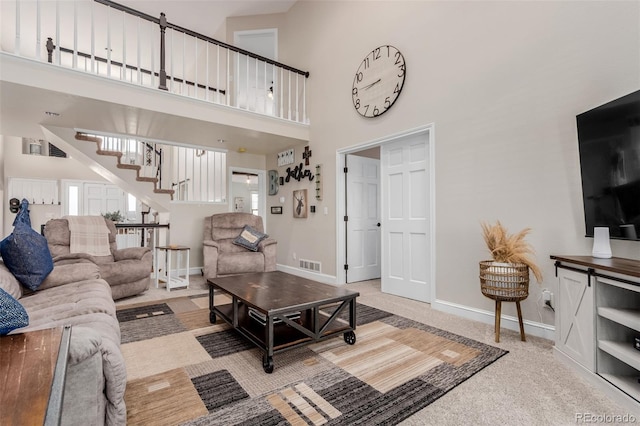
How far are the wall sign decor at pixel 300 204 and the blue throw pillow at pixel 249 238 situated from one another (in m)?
0.79

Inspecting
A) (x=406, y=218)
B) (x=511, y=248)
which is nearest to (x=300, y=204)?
(x=406, y=218)

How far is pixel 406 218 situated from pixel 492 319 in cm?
147

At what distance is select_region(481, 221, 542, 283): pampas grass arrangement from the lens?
2.38 meters

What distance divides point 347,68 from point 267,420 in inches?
173

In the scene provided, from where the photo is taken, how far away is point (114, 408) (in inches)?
51.2

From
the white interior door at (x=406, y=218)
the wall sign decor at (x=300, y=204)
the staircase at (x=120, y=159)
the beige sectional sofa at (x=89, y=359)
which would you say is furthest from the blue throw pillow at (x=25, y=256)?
the white interior door at (x=406, y=218)

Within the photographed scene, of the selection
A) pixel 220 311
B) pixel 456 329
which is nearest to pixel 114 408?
pixel 220 311

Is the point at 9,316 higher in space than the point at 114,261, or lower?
higher

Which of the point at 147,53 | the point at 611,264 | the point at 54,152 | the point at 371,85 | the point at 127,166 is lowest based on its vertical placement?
the point at 611,264

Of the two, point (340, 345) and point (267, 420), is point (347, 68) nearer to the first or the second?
point (340, 345)

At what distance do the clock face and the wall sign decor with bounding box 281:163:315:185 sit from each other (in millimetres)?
1356

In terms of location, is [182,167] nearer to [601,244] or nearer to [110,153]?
[110,153]

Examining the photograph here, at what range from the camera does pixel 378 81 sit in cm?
397

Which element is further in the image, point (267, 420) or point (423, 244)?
point (423, 244)
